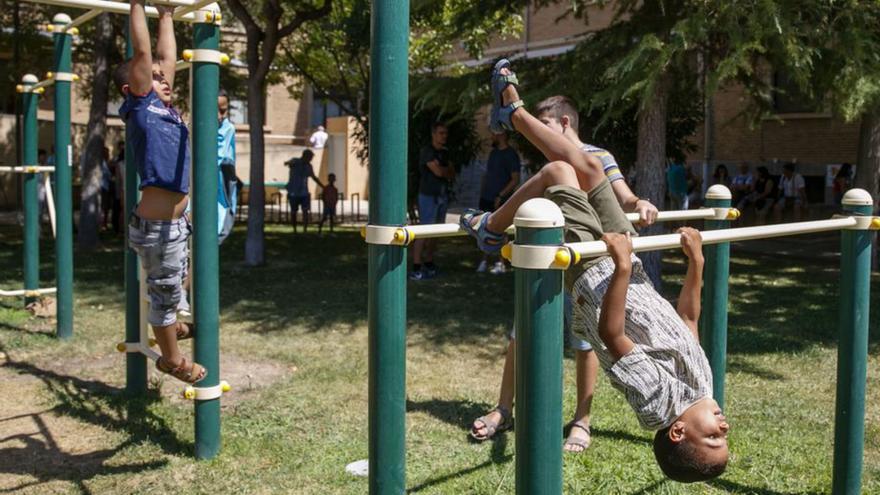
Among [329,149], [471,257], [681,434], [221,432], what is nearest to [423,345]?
[221,432]

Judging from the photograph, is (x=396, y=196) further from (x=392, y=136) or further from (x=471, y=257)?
(x=471, y=257)

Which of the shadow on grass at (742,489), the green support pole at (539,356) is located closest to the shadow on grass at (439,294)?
the shadow on grass at (742,489)

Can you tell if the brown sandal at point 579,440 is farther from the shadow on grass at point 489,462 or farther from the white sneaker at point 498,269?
the white sneaker at point 498,269

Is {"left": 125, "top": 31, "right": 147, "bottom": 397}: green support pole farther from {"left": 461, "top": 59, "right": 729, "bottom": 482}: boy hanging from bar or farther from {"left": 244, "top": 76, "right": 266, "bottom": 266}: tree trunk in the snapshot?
{"left": 244, "top": 76, "right": 266, "bottom": 266}: tree trunk

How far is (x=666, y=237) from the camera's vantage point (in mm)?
2928

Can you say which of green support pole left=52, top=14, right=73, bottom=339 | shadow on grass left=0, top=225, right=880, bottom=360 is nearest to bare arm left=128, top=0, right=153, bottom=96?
green support pole left=52, top=14, right=73, bottom=339

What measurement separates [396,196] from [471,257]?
926cm

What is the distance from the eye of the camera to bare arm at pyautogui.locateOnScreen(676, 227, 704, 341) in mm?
3080

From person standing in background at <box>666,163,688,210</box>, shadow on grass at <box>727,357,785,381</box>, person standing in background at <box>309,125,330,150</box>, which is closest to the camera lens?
shadow on grass at <box>727,357,785,381</box>

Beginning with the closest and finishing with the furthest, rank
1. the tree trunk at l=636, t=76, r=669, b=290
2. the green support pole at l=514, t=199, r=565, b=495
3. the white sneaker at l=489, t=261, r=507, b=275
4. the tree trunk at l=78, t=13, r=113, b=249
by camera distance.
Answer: the green support pole at l=514, t=199, r=565, b=495 → the tree trunk at l=636, t=76, r=669, b=290 → the white sneaker at l=489, t=261, r=507, b=275 → the tree trunk at l=78, t=13, r=113, b=249

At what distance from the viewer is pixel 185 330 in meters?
4.42

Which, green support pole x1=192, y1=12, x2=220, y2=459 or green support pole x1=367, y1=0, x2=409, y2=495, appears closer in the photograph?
green support pole x1=367, y1=0, x2=409, y2=495

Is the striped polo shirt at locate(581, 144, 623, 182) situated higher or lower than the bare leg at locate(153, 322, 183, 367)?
higher

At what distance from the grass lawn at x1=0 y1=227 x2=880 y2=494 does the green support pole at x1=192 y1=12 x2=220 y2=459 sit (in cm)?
21
